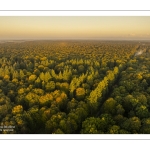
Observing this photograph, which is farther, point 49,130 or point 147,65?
point 147,65

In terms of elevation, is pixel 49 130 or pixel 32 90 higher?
pixel 32 90

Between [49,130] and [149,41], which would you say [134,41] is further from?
[49,130]

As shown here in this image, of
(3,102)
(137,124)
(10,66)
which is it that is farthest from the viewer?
(10,66)

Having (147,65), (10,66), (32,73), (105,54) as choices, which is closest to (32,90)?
(32,73)

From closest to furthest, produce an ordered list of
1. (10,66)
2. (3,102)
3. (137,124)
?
1. (137,124)
2. (3,102)
3. (10,66)

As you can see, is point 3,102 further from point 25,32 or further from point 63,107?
point 25,32

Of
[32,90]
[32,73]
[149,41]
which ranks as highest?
[149,41]
